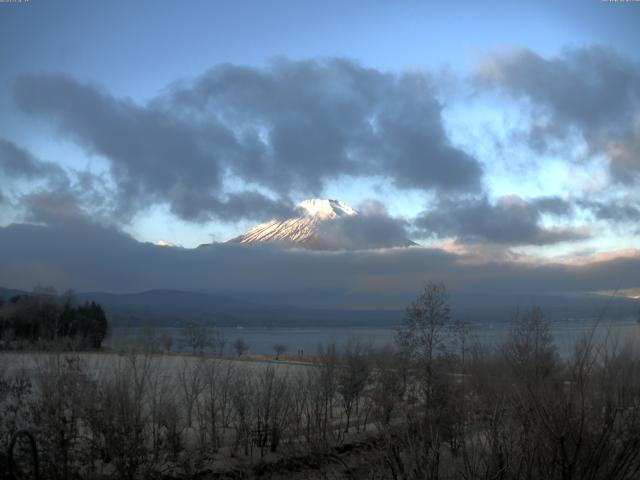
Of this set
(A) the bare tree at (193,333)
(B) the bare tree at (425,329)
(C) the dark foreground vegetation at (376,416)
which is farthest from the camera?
(A) the bare tree at (193,333)

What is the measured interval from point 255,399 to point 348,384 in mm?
10357

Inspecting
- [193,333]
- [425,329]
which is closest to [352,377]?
[425,329]

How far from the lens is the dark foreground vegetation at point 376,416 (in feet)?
25.8

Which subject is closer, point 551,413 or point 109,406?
point 551,413

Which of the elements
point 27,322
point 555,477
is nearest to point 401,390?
point 555,477

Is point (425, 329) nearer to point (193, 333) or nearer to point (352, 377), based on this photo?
point (352, 377)

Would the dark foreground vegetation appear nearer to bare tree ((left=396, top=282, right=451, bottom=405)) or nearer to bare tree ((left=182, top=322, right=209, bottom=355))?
bare tree ((left=396, top=282, right=451, bottom=405))

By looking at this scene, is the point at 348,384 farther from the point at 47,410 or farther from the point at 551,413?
the point at 551,413

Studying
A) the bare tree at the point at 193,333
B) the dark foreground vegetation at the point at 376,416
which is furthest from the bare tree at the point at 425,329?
the bare tree at the point at 193,333

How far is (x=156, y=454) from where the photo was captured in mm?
17844

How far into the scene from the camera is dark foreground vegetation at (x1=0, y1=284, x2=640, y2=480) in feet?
25.8

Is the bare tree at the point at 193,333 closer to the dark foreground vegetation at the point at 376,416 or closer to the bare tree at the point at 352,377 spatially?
the bare tree at the point at 352,377

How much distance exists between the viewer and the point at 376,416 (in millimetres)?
22906

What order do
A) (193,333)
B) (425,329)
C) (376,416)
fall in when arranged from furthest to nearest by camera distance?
1. (193,333)
2. (425,329)
3. (376,416)
